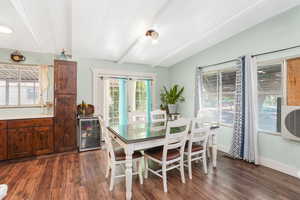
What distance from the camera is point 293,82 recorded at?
2465mm

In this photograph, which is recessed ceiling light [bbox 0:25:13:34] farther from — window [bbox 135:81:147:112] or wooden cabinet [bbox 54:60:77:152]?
window [bbox 135:81:147:112]

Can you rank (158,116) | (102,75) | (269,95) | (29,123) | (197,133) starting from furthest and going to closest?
(102,75) → (158,116) → (29,123) → (269,95) → (197,133)

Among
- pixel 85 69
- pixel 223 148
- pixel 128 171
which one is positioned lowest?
pixel 223 148

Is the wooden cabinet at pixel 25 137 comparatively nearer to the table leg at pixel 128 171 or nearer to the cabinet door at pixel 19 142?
the cabinet door at pixel 19 142

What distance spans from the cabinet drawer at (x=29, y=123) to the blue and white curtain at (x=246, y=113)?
403cm

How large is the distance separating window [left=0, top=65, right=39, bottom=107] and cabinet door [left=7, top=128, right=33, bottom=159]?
74cm

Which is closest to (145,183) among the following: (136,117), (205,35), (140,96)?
(136,117)

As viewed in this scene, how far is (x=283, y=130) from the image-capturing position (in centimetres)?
254

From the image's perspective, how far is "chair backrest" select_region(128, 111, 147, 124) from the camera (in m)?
3.02

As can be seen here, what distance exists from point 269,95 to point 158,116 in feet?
7.40

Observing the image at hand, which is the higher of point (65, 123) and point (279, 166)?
point (65, 123)

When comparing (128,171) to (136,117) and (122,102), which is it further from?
(122,102)

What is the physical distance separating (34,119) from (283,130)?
15.6 ft

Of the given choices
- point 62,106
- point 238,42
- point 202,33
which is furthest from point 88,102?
point 238,42
